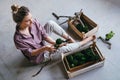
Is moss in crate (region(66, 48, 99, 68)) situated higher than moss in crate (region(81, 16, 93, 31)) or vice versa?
moss in crate (region(81, 16, 93, 31))

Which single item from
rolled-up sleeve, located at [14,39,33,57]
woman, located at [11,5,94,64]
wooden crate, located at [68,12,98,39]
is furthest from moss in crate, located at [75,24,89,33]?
rolled-up sleeve, located at [14,39,33,57]

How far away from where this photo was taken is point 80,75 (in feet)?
6.62

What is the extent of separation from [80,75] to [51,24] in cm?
57

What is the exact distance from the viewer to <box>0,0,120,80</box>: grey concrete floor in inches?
80.8

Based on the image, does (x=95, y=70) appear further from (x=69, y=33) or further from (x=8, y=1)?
(x=8, y=1)

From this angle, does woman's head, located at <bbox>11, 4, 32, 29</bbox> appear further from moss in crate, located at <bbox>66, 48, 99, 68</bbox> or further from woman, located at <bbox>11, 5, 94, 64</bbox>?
moss in crate, located at <bbox>66, 48, 99, 68</bbox>

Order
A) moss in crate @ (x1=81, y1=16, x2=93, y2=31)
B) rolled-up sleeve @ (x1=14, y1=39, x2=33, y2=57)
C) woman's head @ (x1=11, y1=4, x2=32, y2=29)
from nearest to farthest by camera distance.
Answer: woman's head @ (x1=11, y1=4, x2=32, y2=29), rolled-up sleeve @ (x1=14, y1=39, x2=33, y2=57), moss in crate @ (x1=81, y1=16, x2=93, y2=31)

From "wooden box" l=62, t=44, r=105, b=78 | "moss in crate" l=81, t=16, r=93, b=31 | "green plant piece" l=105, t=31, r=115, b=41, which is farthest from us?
"moss in crate" l=81, t=16, r=93, b=31

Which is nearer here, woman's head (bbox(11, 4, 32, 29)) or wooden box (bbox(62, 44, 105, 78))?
woman's head (bbox(11, 4, 32, 29))

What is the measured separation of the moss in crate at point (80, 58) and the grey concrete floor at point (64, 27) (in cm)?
12

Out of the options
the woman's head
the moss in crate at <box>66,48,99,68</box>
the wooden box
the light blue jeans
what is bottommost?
the wooden box

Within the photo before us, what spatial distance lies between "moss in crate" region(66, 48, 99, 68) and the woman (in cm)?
7

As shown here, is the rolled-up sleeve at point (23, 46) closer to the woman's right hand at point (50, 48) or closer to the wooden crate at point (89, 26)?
the woman's right hand at point (50, 48)

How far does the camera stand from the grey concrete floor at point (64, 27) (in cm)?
205
